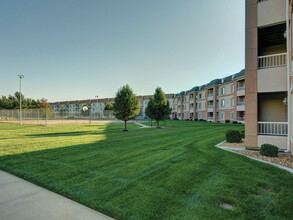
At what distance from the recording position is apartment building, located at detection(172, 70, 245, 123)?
1182 inches

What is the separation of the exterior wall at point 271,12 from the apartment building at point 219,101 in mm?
22344

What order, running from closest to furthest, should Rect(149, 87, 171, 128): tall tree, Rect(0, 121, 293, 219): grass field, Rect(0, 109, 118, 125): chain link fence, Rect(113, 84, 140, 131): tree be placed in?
Rect(0, 121, 293, 219): grass field
Rect(113, 84, 140, 131): tree
Rect(149, 87, 171, 128): tall tree
Rect(0, 109, 118, 125): chain link fence

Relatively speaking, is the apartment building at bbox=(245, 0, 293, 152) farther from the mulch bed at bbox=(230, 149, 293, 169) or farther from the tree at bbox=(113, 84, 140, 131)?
the tree at bbox=(113, 84, 140, 131)

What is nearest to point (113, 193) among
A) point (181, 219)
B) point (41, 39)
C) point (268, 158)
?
point (181, 219)

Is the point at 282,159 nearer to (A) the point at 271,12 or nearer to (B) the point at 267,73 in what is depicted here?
(B) the point at 267,73

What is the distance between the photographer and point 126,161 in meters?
6.31

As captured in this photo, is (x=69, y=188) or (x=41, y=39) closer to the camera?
(x=69, y=188)

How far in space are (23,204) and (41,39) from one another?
21.4 metres

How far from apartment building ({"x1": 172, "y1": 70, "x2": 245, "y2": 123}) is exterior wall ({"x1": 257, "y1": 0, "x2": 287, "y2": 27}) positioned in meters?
22.3

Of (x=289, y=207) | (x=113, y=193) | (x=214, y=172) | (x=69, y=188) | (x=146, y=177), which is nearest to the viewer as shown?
(x=289, y=207)

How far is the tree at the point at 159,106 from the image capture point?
23.2m

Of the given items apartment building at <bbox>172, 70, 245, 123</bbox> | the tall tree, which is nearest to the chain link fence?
the tall tree

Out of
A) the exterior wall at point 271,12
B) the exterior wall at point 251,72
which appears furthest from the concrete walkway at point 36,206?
the exterior wall at point 271,12

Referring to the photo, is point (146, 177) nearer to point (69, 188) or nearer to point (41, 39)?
point (69, 188)
